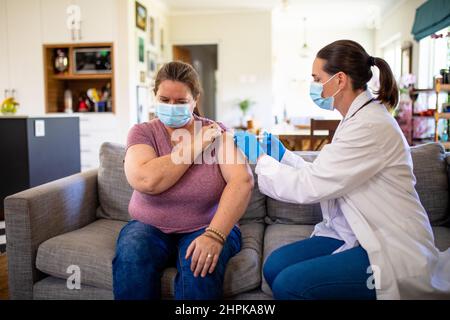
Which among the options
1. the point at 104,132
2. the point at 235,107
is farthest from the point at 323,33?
the point at 104,132

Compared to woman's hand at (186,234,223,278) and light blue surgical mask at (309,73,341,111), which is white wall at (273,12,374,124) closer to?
light blue surgical mask at (309,73,341,111)

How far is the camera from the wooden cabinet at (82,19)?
4992 millimetres

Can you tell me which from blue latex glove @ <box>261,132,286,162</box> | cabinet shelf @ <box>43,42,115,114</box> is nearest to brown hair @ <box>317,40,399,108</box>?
blue latex glove @ <box>261,132,286,162</box>

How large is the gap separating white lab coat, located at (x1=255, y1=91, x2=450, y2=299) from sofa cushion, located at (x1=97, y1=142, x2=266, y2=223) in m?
0.60

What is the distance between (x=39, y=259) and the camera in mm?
1595

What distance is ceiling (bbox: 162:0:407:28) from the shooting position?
6.37 metres

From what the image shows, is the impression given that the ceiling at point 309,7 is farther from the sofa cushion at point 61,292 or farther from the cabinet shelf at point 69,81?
the sofa cushion at point 61,292

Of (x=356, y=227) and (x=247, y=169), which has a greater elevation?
(x=247, y=169)

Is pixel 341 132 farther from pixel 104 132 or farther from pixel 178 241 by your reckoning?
pixel 104 132

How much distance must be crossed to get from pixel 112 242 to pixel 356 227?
0.92m

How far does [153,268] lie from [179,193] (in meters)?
0.28

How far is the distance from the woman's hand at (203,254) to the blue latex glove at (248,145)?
0.37m

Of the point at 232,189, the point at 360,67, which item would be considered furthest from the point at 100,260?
the point at 360,67

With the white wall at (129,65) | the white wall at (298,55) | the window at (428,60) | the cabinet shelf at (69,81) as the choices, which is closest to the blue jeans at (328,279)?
the white wall at (129,65)
